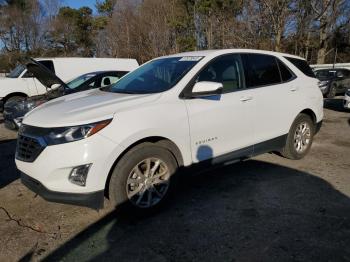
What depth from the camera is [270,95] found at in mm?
4785

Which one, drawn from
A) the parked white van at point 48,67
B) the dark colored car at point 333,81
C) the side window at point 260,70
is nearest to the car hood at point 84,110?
the side window at point 260,70

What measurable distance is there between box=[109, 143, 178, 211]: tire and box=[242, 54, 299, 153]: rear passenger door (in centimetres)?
147

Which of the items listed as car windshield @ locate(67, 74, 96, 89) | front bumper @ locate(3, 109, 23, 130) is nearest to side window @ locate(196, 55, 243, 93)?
front bumper @ locate(3, 109, 23, 130)

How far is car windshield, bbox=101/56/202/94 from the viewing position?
408 centimetres

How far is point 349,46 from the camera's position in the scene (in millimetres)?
32969

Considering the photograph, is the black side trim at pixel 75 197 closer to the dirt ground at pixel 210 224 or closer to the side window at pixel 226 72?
the dirt ground at pixel 210 224

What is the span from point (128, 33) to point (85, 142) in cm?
2973

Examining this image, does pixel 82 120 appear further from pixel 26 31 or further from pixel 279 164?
pixel 26 31

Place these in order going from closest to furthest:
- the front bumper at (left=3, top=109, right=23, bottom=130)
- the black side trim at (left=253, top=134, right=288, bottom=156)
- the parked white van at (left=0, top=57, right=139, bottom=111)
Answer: the black side trim at (left=253, top=134, right=288, bottom=156) → the front bumper at (left=3, top=109, right=23, bottom=130) → the parked white van at (left=0, top=57, right=139, bottom=111)

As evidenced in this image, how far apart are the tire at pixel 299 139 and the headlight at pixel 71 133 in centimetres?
318

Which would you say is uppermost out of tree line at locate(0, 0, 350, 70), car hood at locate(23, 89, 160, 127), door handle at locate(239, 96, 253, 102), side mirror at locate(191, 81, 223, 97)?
tree line at locate(0, 0, 350, 70)

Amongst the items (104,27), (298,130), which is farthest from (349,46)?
(298,130)

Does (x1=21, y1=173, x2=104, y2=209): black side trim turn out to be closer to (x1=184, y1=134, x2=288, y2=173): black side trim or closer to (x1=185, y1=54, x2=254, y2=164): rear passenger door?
(x1=184, y1=134, x2=288, y2=173): black side trim

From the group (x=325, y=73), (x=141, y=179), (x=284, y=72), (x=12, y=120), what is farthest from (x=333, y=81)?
(x=141, y=179)
